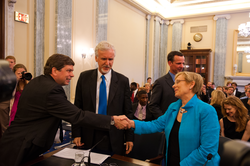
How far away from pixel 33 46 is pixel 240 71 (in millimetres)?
9884

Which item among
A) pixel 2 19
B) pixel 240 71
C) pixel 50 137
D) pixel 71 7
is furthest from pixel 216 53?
pixel 50 137

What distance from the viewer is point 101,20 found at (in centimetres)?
719

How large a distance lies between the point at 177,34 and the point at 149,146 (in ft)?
33.6

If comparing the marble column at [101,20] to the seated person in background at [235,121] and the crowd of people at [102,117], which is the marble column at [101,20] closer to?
the seated person in background at [235,121]

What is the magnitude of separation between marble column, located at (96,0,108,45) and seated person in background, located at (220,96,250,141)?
5.12m

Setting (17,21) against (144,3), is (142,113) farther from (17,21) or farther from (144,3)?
(144,3)

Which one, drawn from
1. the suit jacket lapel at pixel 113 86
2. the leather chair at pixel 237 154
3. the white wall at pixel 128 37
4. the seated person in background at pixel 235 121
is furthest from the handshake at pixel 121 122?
the white wall at pixel 128 37

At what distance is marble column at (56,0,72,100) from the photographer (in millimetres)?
5469

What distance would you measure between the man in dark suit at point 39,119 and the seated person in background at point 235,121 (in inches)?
81.2

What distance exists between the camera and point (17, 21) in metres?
4.73

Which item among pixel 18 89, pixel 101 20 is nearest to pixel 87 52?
pixel 101 20

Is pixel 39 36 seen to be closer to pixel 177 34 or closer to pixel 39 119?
pixel 39 119

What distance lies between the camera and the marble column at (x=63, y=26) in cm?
547

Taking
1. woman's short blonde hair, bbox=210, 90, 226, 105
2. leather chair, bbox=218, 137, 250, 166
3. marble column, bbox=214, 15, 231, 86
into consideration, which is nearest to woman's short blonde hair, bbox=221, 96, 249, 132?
woman's short blonde hair, bbox=210, 90, 226, 105
